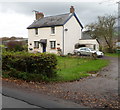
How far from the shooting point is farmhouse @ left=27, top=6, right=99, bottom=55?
25.3 m

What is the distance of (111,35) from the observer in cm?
3309

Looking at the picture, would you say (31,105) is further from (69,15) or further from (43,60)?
(69,15)

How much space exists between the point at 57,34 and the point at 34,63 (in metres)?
18.3

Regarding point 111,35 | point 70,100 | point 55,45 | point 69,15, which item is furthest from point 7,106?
point 111,35

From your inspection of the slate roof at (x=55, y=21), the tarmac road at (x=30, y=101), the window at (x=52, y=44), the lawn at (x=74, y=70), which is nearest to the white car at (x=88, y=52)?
the window at (x=52, y=44)

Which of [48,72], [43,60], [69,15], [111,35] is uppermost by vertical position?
[69,15]

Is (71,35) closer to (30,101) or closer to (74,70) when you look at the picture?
(74,70)

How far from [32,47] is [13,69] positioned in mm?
21849

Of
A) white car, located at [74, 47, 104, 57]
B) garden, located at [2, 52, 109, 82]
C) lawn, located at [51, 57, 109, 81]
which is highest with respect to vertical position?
white car, located at [74, 47, 104, 57]

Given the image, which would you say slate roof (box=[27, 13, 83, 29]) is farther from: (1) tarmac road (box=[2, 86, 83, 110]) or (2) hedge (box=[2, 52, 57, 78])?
(1) tarmac road (box=[2, 86, 83, 110])

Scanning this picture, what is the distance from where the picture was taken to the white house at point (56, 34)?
25297 mm

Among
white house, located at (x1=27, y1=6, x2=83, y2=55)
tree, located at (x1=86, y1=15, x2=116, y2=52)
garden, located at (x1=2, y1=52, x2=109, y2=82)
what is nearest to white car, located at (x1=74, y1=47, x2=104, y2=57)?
white house, located at (x1=27, y1=6, x2=83, y2=55)

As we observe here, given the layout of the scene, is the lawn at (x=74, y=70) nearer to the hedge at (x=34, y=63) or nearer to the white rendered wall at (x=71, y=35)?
the hedge at (x=34, y=63)

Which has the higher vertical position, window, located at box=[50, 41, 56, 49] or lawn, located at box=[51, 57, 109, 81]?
window, located at box=[50, 41, 56, 49]
